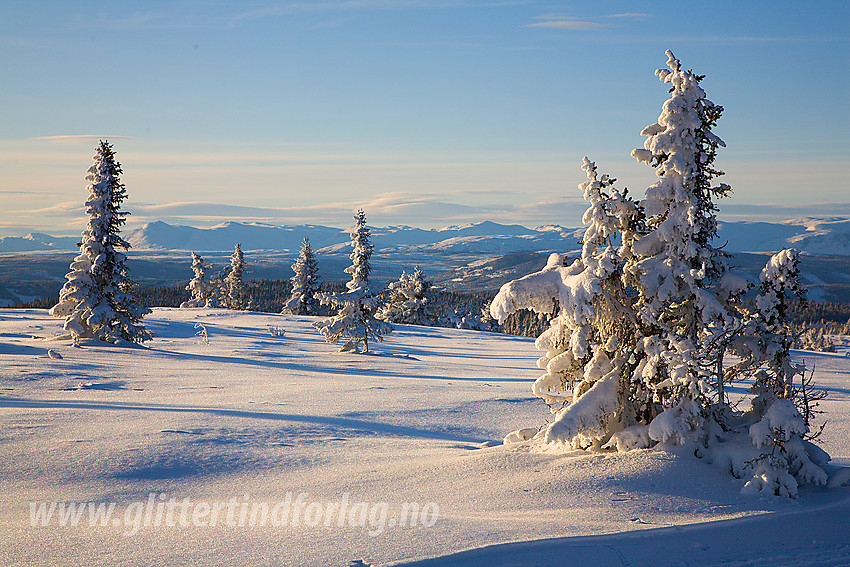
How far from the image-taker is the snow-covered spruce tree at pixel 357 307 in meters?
28.4

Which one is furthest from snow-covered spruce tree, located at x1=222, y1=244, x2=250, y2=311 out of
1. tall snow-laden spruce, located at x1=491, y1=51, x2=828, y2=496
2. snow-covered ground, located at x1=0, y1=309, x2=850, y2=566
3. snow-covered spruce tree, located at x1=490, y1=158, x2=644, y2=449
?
tall snow-laden spruce, located at x1=491, y1=51, x2=828, y2=496

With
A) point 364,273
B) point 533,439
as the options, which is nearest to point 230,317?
point 364,273

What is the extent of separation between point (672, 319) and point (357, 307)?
21.7 m

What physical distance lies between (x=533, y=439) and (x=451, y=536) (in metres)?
3.75

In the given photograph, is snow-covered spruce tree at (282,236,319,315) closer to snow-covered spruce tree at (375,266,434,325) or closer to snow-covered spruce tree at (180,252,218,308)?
snow-covered spruce tree at (375,266,434,325)

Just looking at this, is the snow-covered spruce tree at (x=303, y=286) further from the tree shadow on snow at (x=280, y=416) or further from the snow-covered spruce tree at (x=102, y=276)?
the tree shadow on snow at (x=280, y=416)

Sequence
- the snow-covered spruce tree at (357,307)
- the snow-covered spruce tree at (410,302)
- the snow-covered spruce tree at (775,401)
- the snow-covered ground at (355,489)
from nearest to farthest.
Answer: the snow-covered ground at (355,489)
the snow-covered spruce tree at (775,401)
the snow-covered spruce tree at (357,307)
the snow-covered spruce tree at (410,302)

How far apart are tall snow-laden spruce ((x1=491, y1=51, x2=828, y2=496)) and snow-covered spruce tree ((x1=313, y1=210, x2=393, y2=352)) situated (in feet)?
66.5

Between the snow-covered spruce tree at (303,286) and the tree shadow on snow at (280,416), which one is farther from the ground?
the snow-covered spruce tree at (303,286)

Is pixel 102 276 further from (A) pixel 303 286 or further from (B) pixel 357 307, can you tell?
(A) pixel 303 286

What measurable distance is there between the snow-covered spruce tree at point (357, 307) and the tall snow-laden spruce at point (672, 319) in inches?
797

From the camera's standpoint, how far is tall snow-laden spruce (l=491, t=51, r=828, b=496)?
770 cm

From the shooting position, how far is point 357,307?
95.0 feet

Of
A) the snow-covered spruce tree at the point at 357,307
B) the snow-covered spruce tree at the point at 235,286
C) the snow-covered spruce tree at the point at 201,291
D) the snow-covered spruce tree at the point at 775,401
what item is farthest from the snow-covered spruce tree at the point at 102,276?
the snow-covered spruce tree at the point at 201,291
